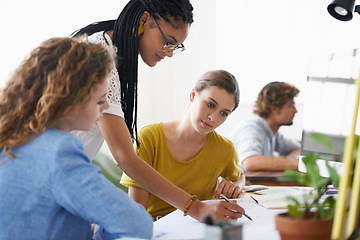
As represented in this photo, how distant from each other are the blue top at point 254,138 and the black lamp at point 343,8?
1.32m

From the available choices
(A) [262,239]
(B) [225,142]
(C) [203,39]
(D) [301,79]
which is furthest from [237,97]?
(C) [203,39]

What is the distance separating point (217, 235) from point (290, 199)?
0.14 m

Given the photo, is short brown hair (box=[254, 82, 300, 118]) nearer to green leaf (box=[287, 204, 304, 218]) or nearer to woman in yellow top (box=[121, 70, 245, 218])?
woman in yellow top (box=[121, 70, 245, 218])

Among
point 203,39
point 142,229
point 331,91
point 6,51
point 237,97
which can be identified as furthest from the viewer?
point 203,39

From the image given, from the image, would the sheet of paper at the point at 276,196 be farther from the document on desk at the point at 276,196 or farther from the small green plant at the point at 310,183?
the small green plant at the point at 310,183

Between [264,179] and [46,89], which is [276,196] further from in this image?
[46,89]

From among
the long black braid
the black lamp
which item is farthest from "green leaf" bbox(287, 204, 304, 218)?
the black lamp

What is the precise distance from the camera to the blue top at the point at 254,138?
113 inches

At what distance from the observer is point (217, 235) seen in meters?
0.60

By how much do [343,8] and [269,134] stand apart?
1.74m

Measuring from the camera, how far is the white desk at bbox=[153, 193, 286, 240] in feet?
3.43

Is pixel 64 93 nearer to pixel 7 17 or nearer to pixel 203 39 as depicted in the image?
pixel 7 17

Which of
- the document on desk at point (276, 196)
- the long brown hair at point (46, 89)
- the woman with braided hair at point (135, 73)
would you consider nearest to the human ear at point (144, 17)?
the woman with braided hair at point (135, 73)

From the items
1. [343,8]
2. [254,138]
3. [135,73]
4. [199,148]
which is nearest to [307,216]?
[135,73]
